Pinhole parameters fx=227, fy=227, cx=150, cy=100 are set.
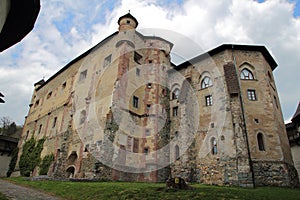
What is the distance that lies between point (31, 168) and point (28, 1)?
30.3 m

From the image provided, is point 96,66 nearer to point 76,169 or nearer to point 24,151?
point 76,169

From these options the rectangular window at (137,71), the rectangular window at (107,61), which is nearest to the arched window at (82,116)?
the rectangular window at (107,61)

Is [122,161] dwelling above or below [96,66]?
below

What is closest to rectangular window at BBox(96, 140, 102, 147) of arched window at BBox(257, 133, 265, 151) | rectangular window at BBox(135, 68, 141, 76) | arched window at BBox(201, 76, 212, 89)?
rectangular window at BBox(135, 68, 141, 76)

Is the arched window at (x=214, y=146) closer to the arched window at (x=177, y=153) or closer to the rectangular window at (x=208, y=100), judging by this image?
the rectangular window at (x=208, y=100)

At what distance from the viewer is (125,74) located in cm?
2523

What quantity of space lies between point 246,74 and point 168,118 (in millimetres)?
9560

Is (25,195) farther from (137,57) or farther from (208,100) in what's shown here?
(137,57)

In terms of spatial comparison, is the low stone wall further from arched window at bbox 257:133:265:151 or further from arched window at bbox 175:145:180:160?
arched window at bbox 175:145:180:160

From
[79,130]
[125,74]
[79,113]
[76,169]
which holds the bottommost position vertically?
[76,169]

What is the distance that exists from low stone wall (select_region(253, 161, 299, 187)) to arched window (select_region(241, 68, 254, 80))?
8.16 metres

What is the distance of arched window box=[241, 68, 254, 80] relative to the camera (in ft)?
73.3

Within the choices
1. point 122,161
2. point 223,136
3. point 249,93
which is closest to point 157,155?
point 122,161

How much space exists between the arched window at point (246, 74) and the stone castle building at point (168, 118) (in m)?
0.10
